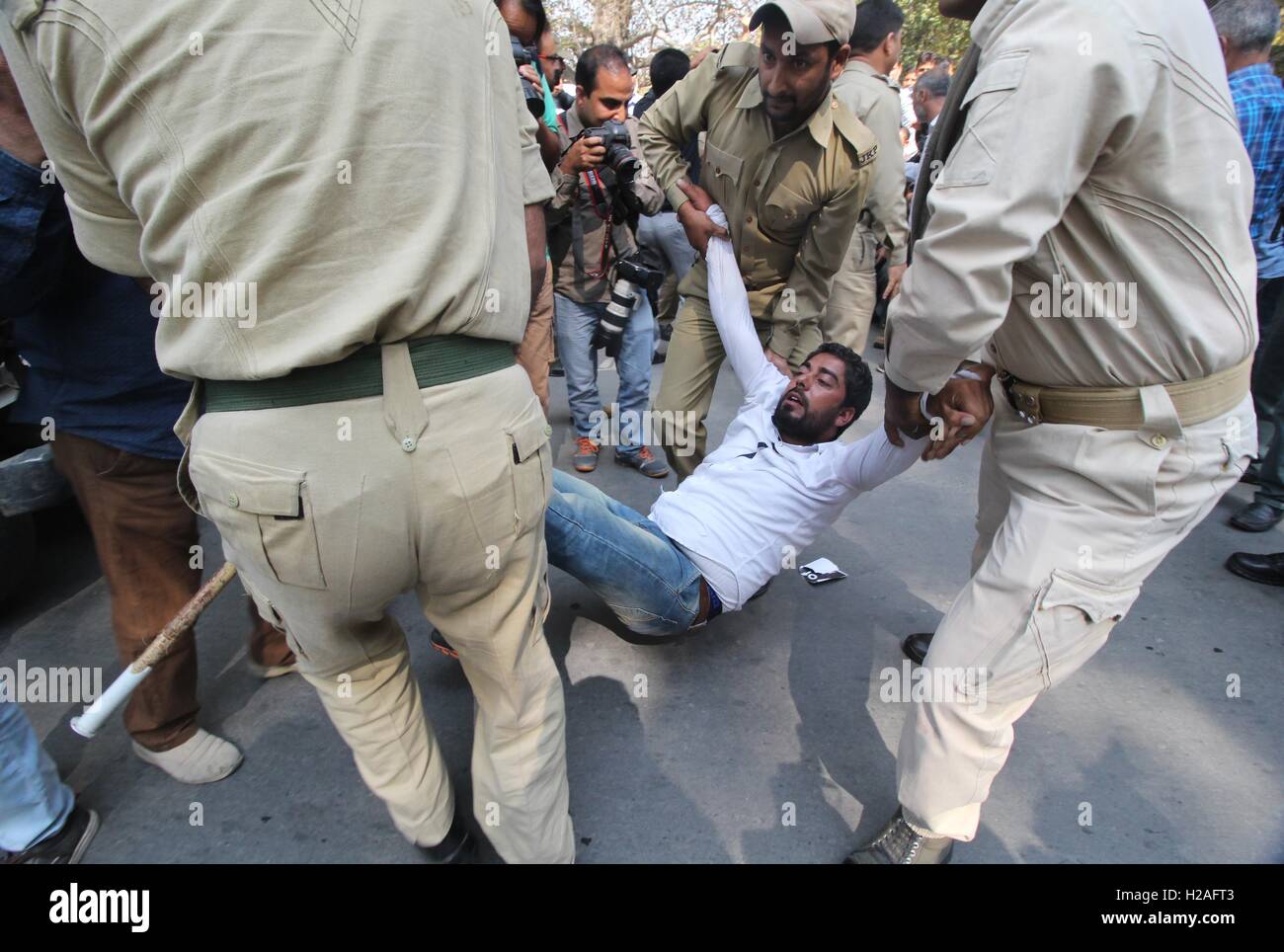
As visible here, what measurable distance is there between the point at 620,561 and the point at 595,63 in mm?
2740

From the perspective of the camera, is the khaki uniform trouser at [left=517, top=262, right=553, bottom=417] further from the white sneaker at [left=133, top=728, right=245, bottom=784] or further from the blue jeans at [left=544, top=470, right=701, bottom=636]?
the white sneaker at [left=133, top=728, right=245, bottom=784]

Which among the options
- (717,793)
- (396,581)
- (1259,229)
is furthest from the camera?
(1259,229)

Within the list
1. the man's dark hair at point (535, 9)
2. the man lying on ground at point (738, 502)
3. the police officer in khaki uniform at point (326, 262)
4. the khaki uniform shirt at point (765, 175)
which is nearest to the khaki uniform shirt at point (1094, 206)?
the man lying on ground at point (738, 502)

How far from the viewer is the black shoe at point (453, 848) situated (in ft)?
5.56

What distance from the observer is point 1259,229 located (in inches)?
143

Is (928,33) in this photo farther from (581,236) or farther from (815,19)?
(815,19)

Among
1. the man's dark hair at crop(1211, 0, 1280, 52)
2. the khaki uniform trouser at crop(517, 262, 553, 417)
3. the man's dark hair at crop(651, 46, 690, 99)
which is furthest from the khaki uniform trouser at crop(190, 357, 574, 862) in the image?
the man's dark hair at crop(651, 46, 690, 99)

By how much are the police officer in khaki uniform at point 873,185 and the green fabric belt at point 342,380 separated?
246 centimetres

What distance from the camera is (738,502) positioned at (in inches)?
93.2

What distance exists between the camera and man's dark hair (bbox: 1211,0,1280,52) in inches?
132

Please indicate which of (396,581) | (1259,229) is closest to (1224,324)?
(396,581)

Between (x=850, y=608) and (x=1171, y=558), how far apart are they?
152 cm

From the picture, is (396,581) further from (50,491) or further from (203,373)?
(50,491)

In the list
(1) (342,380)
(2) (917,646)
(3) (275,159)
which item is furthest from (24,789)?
(2) (917,646)
